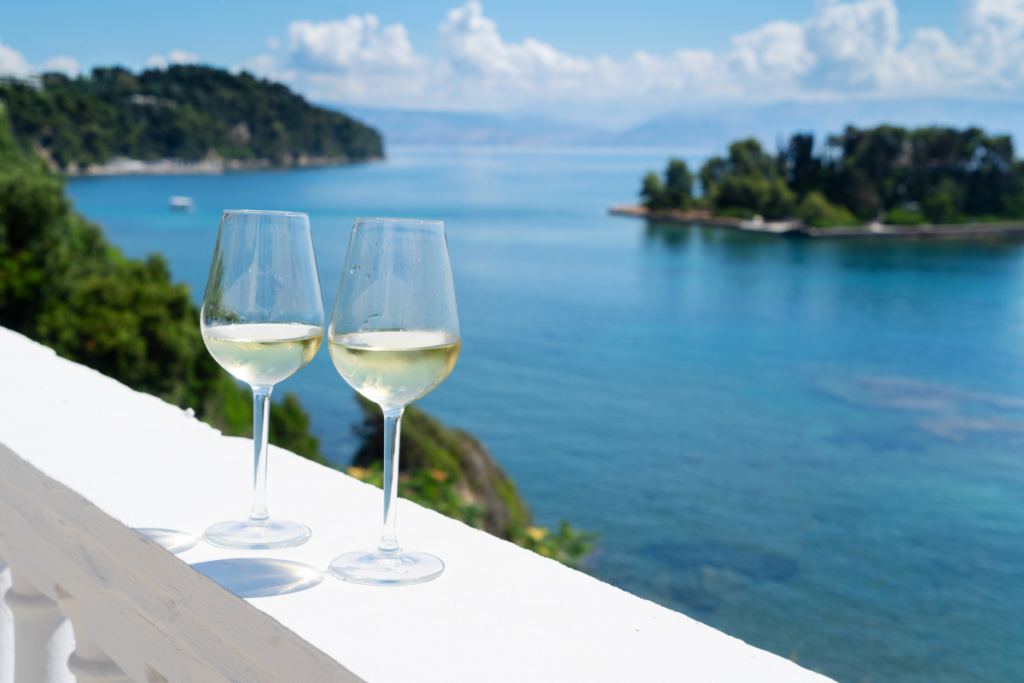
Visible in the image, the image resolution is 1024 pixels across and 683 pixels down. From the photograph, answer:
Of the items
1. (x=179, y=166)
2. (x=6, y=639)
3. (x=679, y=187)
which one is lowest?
(x=6, y=639)

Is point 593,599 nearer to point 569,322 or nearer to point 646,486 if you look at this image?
point 646,486

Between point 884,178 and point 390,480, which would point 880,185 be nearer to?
point 884,178

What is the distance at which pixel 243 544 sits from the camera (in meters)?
0.97

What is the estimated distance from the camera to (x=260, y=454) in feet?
3.33

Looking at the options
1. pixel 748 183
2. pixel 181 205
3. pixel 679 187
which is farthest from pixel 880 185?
pixel 181 205

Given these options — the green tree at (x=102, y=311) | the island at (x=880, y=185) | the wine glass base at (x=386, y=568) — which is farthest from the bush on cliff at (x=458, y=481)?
the island at (x=880, y=185)

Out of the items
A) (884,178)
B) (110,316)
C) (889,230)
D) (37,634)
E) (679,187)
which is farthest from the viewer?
(679,187)

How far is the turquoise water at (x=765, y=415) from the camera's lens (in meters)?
22.7

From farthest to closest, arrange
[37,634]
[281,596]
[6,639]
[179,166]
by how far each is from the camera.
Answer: [179,166], [6,639], [37,634], [281,596]

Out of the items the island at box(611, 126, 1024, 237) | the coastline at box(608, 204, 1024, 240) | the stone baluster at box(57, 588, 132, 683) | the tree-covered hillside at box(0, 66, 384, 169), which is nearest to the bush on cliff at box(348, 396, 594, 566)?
the stone baluster at box(57, 588, 132, 683)

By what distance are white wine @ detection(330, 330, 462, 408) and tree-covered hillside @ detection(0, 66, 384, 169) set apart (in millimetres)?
76945

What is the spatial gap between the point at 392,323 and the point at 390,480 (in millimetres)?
158

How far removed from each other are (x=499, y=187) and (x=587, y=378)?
115706 mm

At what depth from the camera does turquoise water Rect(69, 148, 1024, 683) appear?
2269cm
